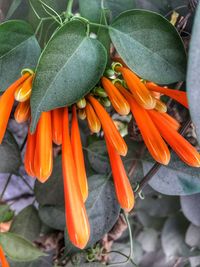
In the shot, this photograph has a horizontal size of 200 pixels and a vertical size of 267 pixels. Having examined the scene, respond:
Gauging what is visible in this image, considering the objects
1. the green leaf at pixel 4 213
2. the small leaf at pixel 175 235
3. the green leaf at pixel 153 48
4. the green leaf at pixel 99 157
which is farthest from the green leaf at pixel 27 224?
the green leaf at pixel 153 48

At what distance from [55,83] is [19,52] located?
0.10 metres

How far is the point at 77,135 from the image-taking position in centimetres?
44

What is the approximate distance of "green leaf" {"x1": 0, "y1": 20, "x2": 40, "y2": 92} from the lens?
0.44 m

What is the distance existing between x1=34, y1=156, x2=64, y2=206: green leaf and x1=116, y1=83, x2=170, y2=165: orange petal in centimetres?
25

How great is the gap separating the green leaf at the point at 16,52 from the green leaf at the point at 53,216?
270 millimetres

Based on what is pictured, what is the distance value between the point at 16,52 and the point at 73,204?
0.16m

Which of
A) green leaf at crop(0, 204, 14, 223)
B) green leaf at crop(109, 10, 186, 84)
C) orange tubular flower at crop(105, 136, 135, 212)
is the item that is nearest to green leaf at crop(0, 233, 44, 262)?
green leaf at crop(0, 204, 14, 223)

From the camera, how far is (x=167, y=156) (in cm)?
41

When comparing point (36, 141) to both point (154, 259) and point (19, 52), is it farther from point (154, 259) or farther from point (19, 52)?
point (154, 259)

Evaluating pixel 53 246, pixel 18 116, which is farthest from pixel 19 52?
pixel 53 246

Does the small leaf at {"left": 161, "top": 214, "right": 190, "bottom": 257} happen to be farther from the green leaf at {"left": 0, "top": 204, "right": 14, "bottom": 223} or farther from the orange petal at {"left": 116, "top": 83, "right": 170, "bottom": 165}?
the orange petal at {"left": 116, "top": 83, "right": 170, "bottom": 165}

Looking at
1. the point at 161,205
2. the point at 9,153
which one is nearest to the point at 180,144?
the point at 9,153

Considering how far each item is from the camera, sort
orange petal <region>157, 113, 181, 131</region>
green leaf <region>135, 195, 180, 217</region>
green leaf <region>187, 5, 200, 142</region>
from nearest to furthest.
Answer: green leaf <region>187, 5, 200, 142</region>
orange petal <region>157, 113, 181, 131</region>
green leaf <region>135, 195, 180, 217</region>

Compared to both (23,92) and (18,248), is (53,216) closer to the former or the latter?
(18,248)
